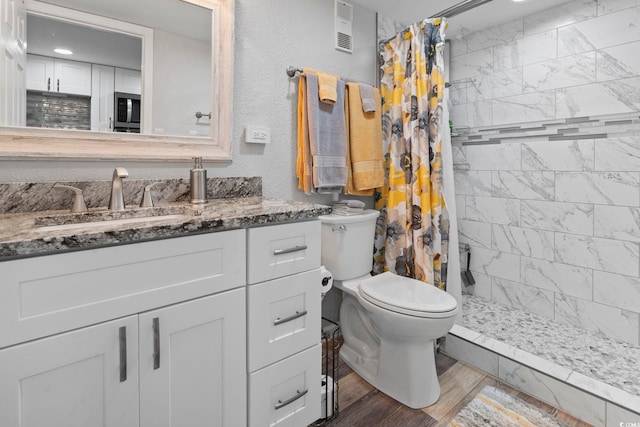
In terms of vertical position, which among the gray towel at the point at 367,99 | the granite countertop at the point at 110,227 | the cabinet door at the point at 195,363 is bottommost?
the cabinet door at the point at 195,363

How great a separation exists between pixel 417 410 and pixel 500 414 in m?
0.37

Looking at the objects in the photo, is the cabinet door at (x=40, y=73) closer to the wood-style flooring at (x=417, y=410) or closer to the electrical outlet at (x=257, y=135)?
the electrical outlet at (x=257, y=135)

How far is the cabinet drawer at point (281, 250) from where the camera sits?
3.73 ft

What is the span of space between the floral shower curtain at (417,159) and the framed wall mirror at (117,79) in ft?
3.45

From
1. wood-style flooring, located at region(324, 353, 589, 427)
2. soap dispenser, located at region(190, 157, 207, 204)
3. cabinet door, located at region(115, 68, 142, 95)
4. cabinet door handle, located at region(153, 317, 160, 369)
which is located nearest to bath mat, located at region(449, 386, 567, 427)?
wood-style flooring, located at region(324, 353, 589, 427)

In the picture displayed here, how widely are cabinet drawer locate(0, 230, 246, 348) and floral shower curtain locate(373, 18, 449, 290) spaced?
4.12 ft

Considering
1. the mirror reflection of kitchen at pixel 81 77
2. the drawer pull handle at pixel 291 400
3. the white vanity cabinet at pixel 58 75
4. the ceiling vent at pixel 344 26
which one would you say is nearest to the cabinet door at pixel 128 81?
the mirror reflection of kitchen at pixel 81 77

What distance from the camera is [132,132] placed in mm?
1438

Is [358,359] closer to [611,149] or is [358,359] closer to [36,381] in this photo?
[36,381]

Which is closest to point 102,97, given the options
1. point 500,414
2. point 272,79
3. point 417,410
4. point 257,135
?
point 257,135

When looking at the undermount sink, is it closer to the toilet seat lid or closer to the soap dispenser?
the soap dispenser

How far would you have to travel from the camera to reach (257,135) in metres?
1.77

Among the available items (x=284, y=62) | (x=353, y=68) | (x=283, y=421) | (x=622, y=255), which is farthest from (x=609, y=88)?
(x=283, y=421)

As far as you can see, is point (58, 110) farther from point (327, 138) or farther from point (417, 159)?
point (417, 159)
